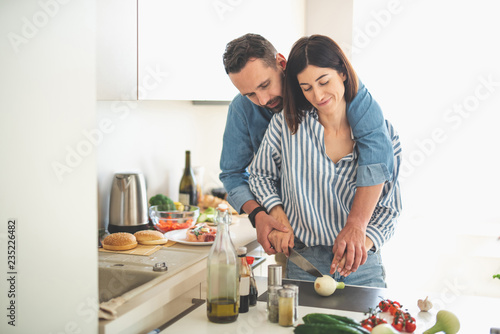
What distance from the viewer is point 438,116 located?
3.00m

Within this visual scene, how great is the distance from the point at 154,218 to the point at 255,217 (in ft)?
2.19

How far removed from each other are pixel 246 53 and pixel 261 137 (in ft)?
1.04

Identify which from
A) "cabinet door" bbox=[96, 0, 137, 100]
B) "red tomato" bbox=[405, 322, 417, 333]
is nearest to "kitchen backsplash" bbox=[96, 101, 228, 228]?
"cabinet door" bbox=[96, 0, 137, 100]

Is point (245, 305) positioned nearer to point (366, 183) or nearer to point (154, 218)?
point (366, 183)

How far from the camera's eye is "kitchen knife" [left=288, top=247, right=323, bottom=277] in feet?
5.12

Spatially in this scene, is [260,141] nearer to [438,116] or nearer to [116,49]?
[116,49]

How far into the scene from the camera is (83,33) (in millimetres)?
1030

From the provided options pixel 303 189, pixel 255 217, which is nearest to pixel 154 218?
pixel 255 217

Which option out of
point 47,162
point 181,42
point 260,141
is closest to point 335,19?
point 181,42

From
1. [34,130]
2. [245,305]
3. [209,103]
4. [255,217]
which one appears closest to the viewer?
[34,130]

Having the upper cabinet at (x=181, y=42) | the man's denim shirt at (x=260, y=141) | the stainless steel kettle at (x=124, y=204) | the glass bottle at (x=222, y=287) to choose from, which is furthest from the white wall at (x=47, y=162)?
the stainless steel kettle at (x=124, y=204)

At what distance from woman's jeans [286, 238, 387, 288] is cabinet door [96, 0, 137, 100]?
0.76 m

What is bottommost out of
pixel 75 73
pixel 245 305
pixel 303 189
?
pixel 245 305

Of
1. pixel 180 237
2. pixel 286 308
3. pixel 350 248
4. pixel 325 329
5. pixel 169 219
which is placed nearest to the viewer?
pixel 325 329
